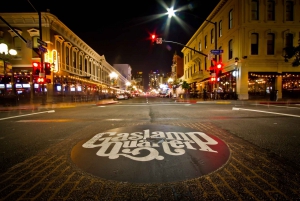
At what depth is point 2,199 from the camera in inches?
82.3

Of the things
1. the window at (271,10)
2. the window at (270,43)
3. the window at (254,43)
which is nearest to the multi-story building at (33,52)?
the window at (254,43)

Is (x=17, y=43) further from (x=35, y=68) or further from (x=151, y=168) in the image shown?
(x=151, y=168)

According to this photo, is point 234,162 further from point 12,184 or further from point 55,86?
point 55,86

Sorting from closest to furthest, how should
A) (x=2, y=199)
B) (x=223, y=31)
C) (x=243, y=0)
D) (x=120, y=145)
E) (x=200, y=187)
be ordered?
(x=2, y=199) < (x=200, y=187) < (x=120, y=145) < (x=243, y=0) < (x=223, y=31)

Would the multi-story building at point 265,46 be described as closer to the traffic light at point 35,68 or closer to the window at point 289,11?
the window at point 289,11

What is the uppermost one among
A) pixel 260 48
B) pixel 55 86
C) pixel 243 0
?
pixel 243 0

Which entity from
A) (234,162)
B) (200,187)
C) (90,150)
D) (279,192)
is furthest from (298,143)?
(90,150)

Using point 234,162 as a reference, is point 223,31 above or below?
above

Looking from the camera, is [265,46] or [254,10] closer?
[254,10]

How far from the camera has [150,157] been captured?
335 centimetres

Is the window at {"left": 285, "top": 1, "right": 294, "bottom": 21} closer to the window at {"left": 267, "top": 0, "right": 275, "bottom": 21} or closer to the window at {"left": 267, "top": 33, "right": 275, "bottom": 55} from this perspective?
the window at {"left": 267, "top": 0, "right": 275, "bottom": 21}

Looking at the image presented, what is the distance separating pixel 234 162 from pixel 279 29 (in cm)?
2834

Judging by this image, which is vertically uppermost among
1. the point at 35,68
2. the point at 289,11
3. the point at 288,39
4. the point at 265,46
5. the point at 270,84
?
the point at 289,11

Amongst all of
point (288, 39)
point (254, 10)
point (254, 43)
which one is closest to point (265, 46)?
point (254, 43)
